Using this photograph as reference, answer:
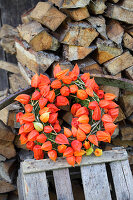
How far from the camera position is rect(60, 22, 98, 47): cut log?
57.4 inches

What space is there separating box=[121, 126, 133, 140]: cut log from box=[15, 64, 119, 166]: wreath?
1.53 feet

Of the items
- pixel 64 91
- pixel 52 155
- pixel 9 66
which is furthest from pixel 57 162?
pixel 9 66

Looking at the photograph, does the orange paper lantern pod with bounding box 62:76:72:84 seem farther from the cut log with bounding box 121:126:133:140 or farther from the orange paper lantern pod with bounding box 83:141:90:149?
the cut log with bounding box 121:126:133:140

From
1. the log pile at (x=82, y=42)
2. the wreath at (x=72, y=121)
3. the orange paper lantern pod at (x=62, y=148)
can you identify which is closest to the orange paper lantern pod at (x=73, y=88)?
the wreath at (x=72, y=121)

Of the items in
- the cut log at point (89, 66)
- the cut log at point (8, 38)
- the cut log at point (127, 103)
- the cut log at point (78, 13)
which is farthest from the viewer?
the cut log at point (8, 38)

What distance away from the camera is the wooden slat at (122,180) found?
123 centimetres

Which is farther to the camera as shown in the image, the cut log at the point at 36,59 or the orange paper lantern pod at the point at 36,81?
the cut log at the point at 36,59

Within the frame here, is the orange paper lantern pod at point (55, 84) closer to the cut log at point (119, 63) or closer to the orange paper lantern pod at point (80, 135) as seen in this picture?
the orange paper lantern pod at point (80, 135)

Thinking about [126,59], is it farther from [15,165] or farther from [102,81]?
[15,165]

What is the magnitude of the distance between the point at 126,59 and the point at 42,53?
0.55 meters

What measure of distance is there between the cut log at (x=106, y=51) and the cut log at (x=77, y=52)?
5 centimetres

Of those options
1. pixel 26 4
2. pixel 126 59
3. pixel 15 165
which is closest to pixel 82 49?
pixel 126 59

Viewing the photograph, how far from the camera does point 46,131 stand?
1.23 m

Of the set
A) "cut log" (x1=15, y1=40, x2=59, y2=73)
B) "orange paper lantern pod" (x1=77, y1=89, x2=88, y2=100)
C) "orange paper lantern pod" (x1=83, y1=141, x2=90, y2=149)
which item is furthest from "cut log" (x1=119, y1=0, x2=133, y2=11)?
"orange paper lantern pod" (x1=83, y1=141, x2=90, y2=149)
